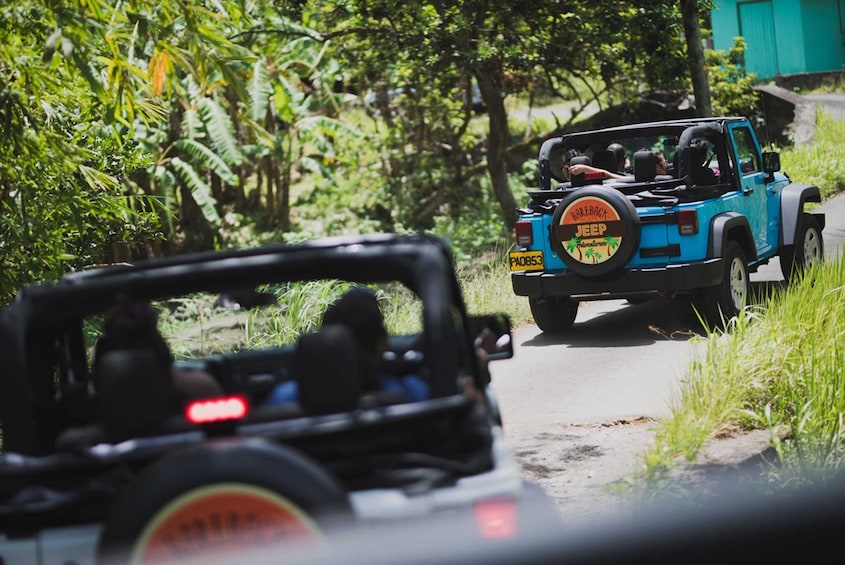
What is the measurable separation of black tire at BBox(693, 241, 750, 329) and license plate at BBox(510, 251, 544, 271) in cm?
152

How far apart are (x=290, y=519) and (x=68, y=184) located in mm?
6621

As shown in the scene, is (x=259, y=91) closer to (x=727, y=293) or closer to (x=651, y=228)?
(x=651, y=228)

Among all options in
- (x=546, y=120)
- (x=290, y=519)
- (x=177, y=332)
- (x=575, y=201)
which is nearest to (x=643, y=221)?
(x=575, y=201)

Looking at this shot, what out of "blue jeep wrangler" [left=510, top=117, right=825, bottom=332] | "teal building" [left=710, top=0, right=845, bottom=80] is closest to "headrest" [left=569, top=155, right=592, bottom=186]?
"blue jeep wrangler" [left=510, top=117, right=825, bottom=332]

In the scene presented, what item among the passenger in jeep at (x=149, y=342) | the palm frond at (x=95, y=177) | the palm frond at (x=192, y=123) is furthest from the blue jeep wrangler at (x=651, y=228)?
the palm frond at (x=192, y=123)

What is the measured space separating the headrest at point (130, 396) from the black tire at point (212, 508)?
26.6 inches

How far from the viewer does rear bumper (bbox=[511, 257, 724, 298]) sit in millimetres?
10156

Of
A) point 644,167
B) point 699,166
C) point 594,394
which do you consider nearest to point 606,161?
point 644,167

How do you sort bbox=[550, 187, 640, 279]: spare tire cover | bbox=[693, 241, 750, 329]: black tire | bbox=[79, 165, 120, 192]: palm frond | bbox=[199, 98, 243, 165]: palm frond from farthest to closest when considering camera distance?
bbox=[199, 98, 243, 165]: palm frond < bbox=[693, 241, 750, 329]: black tire < bbox=[550, 187, 640, 279]: spare tire cover < bbox=[79, 165, 120, 192]: palm frond

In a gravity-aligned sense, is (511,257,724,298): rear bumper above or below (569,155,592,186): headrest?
below

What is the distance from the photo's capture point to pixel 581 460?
23.2 feet

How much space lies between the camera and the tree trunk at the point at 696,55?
56.7 ft

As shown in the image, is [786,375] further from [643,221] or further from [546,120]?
[546,120]

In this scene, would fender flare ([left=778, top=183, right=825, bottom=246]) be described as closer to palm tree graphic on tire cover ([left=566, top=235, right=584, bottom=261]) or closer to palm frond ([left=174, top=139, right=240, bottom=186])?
palm tree graphic on tire cover ([left=566, top=235, right=584, bottom=261])
